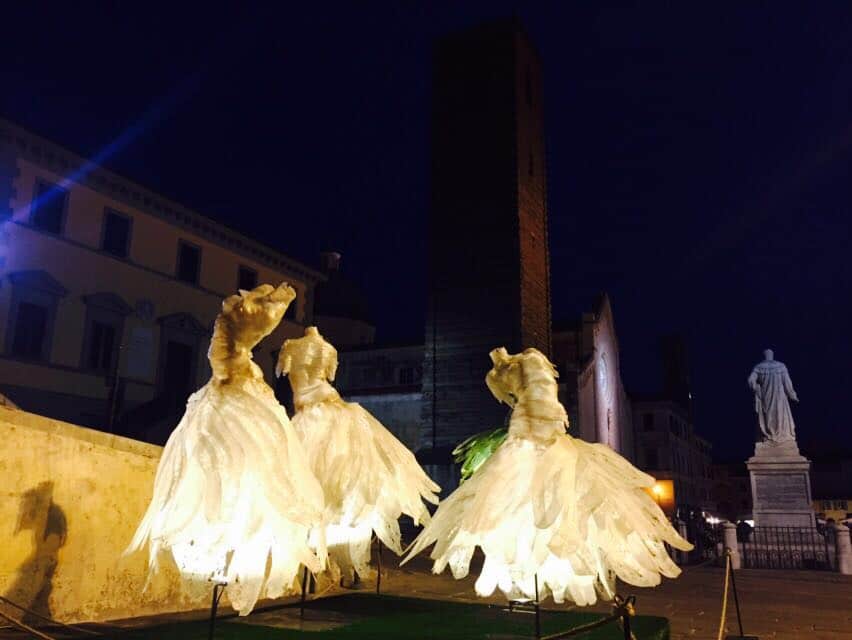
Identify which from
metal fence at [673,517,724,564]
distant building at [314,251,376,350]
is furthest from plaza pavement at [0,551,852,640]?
distant building at [314,251,376,350]

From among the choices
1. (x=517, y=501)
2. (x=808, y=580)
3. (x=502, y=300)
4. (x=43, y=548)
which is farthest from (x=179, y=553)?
(x=502, y=300)

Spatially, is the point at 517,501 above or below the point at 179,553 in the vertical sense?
above

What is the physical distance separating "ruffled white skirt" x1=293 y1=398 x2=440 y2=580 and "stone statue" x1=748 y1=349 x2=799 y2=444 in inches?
639

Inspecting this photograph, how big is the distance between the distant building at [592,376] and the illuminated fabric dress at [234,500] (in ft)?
76.4

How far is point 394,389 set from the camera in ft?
99.3

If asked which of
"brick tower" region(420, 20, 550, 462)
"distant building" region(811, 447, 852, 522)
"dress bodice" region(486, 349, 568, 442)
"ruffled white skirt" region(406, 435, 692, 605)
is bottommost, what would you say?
"ruffled white skirt" region(406, 435, 692, 605)

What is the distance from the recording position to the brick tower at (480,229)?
25.4 metres

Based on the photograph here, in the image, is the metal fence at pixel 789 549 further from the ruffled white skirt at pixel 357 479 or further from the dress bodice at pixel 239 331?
the dress bodice at pixel 239 331

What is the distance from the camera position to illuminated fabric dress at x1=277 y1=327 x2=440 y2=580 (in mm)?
5969

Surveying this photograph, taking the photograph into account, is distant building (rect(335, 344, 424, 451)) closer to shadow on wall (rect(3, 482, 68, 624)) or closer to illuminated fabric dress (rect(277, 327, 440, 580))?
illuminated fabric dress (rect(277, 327, 440, 580))

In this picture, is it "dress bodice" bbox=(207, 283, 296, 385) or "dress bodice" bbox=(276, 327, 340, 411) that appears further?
"dress bodice" bbox=(276, 327, 340, 411)

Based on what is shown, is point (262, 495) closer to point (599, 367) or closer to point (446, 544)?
point (446, 544)

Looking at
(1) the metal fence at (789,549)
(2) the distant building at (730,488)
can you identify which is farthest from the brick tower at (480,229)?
(2) the distant building at (730,488)

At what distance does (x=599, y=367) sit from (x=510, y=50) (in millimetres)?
16042
